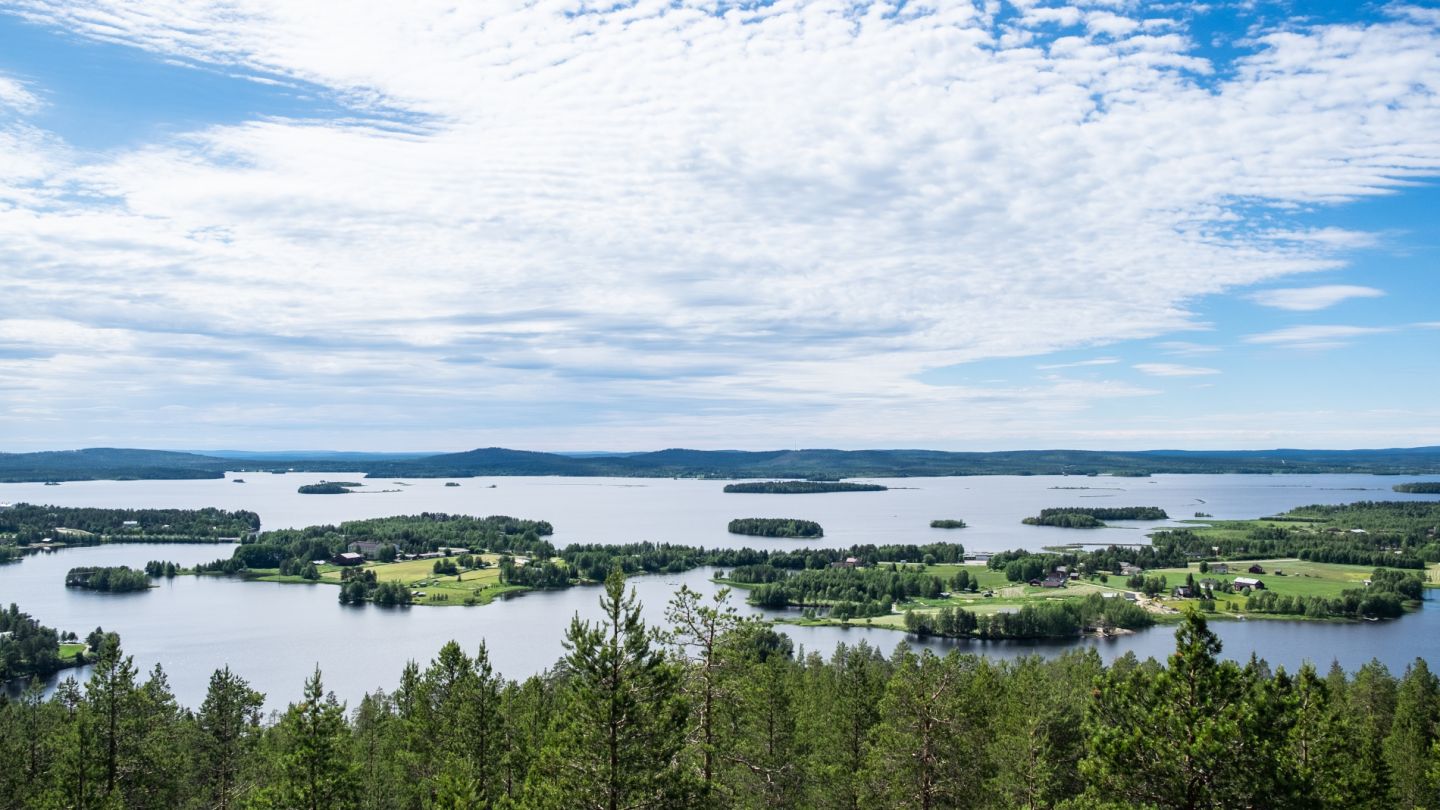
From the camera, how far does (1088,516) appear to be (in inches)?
6747

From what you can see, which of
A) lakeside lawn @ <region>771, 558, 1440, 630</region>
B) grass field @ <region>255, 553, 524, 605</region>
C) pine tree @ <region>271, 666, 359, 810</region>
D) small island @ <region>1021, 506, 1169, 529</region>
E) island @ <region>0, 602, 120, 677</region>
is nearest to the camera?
pine tree @ <region>271, 666, 359, 810</region>

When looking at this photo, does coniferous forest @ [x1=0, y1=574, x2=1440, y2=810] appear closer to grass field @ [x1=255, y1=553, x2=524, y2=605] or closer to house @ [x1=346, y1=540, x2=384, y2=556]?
grass field @ [x1=255, y1=553, x2=524, y2=605]

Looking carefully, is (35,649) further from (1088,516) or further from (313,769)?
(1088,516)

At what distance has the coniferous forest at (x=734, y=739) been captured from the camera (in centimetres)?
1355

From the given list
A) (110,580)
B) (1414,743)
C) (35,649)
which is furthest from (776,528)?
(1414,743)

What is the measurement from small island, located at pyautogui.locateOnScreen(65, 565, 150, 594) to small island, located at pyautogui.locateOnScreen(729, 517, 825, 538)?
83.6m

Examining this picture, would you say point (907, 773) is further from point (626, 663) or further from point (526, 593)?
point (526, 593)

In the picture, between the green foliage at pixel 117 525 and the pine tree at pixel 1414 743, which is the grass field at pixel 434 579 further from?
the pine tree at pixel 1414 743

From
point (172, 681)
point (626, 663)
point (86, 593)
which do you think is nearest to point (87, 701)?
point (626, 663)

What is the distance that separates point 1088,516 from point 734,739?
166859 millimetres

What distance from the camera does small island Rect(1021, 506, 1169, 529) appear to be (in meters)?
166

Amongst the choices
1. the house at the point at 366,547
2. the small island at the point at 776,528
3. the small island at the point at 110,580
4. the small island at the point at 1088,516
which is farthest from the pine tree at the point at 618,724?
the small island at the point at 1088,516

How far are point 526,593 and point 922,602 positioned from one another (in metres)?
41.0

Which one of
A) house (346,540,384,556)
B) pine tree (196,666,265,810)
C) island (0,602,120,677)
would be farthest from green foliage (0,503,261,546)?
pine tree (196,666,265,810)
